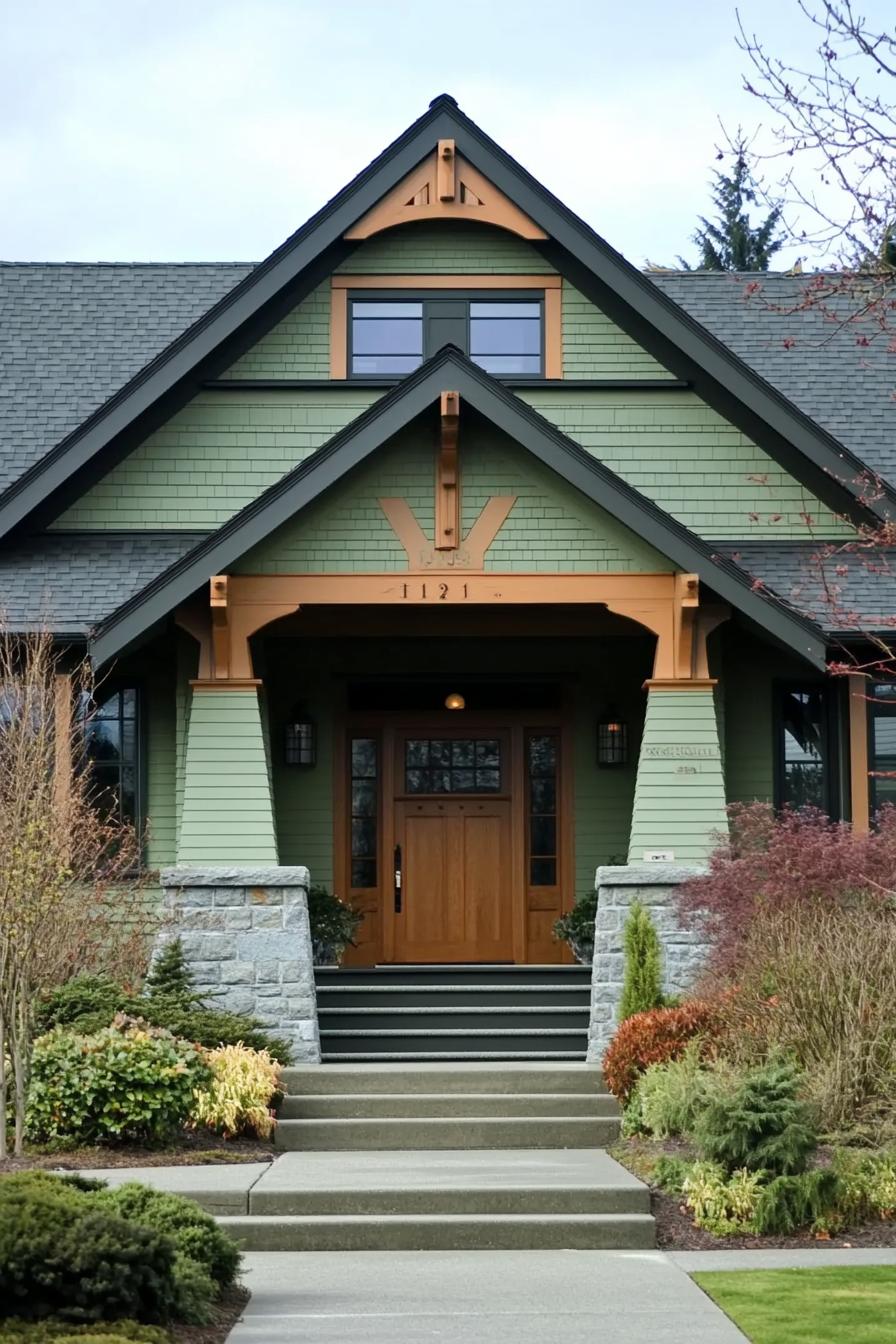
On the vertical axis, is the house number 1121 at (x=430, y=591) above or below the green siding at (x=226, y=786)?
above

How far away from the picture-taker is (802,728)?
1527 centimetres

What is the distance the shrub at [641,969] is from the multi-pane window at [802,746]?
9.70 feet

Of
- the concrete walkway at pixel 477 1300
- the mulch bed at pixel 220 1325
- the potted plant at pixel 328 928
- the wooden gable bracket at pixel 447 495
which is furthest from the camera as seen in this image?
the potted plant at pixel 328 928

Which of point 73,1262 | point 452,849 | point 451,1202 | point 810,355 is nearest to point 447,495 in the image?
point 452,849

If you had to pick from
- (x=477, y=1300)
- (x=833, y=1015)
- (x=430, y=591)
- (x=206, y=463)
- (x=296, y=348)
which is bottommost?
(x=477, y=1300)

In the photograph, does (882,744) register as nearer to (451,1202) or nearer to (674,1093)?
(674,1093)

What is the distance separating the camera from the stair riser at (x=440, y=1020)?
1343 centimetres

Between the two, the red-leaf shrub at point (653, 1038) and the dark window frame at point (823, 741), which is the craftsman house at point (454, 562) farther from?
the red-leaf shrub at point (653, 1038)

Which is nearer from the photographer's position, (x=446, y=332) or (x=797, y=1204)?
(x=797, y=1204)

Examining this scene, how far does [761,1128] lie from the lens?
30.0 ft

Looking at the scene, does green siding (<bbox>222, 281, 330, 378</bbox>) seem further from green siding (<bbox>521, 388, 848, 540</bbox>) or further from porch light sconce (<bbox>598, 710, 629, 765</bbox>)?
porch light sconce (<bbox>598, 710, 629, 765</bbox>)

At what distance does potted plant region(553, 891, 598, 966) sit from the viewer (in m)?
14.3

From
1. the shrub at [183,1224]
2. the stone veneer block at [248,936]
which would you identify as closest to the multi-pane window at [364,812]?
the stone veneer block at [248,936]

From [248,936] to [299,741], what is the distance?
9.29 feet
